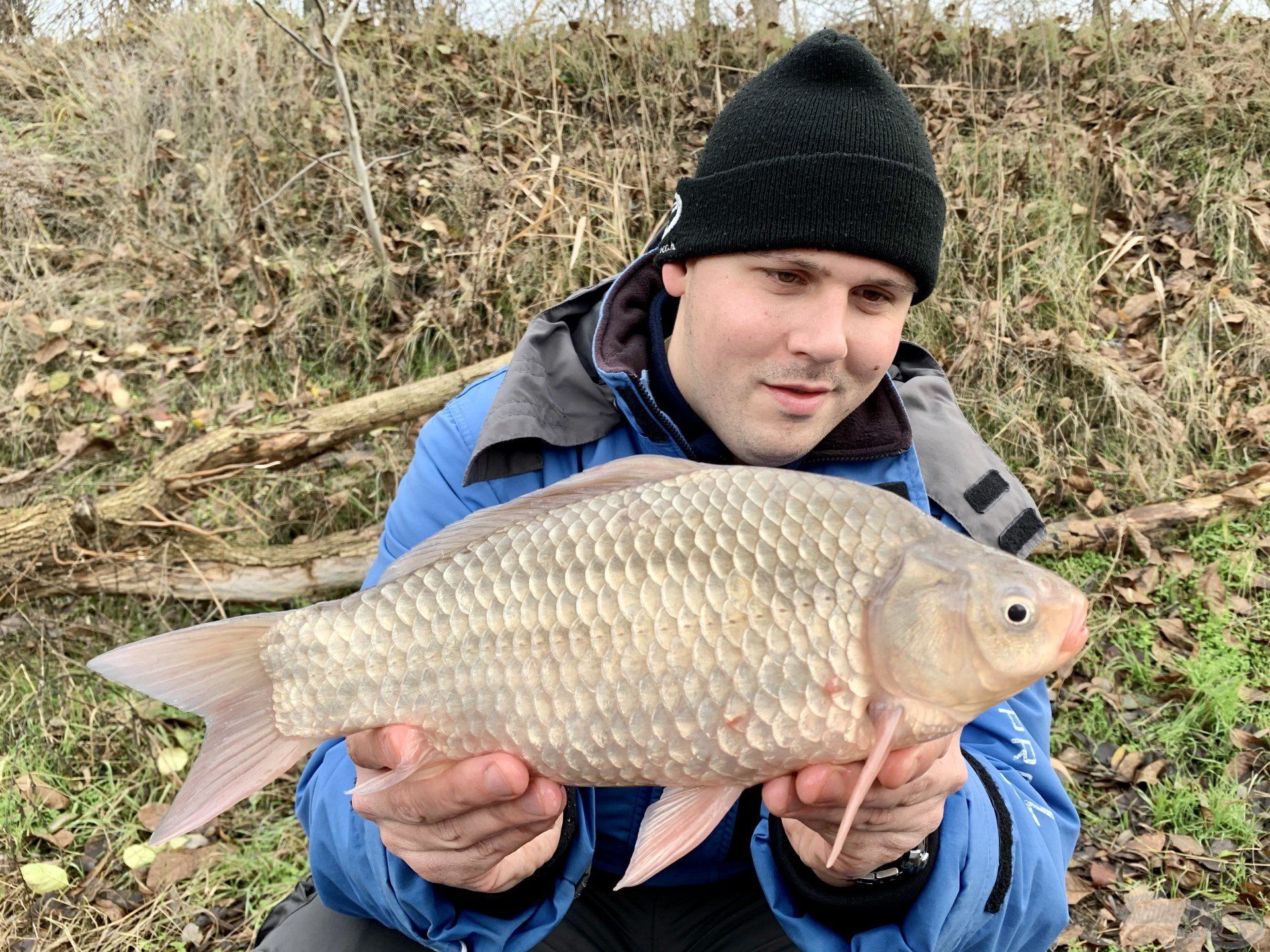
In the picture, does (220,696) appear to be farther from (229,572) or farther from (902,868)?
(229,572)

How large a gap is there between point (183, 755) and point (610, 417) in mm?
1509

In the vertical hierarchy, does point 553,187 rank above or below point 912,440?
above

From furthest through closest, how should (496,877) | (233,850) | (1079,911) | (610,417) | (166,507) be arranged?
(166,507)
(233,850)
(1079,911)
(610,417)
(496,877)

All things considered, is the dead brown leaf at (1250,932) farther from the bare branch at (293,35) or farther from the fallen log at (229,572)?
the bare branch at (293,35)

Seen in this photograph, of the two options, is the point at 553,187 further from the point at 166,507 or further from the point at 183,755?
the point at 183,755

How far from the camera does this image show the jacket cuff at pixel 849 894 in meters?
1.16

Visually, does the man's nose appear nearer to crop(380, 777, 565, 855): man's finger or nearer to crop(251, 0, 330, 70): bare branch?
crop(380, 777, 565, 855): man's finger

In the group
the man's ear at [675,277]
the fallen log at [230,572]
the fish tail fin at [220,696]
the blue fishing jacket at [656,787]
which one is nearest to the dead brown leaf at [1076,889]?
the blue fishing jacket at [656,787]

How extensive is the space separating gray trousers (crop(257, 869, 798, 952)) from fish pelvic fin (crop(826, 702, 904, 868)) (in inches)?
22.7

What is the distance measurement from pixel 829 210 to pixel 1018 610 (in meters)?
0.66

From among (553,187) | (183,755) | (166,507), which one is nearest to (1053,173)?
(553,187)

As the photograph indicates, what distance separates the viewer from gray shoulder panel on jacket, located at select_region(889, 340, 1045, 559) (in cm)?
146

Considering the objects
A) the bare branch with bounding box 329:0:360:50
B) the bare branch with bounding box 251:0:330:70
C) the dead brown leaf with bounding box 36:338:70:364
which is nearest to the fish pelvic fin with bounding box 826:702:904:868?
the bare branch with bounding box 251:0:330:70

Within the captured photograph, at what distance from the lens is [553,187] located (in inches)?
139
